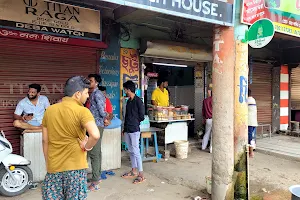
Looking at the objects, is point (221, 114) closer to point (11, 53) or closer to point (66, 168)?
point (66, 168)

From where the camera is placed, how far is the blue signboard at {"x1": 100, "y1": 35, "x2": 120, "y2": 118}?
6816 millimetres

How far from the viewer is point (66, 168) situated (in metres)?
2.63

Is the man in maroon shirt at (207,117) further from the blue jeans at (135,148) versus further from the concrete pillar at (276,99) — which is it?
the concrete pillar at (276,99)

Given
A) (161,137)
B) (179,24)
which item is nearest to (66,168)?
(161,137)

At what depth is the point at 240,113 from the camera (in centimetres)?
437

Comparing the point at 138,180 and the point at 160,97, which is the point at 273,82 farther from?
Answer: the point at 138,180

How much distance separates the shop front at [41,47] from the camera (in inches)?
212

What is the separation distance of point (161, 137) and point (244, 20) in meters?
3.97

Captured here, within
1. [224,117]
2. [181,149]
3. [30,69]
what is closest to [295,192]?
[224,117]

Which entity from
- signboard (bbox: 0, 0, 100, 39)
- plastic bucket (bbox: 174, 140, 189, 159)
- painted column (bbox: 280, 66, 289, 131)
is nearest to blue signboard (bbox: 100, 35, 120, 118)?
signboard (bbox: 0, 0, 100, 39)

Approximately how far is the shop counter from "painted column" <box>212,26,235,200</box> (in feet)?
9.39

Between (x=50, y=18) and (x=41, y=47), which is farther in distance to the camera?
(x=41, y=47)

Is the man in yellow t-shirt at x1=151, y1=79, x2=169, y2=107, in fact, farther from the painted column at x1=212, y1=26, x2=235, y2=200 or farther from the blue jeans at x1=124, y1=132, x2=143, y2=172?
the painted column at x1=212, y1=26, x2=235, y2=200

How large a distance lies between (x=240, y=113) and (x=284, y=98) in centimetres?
811
